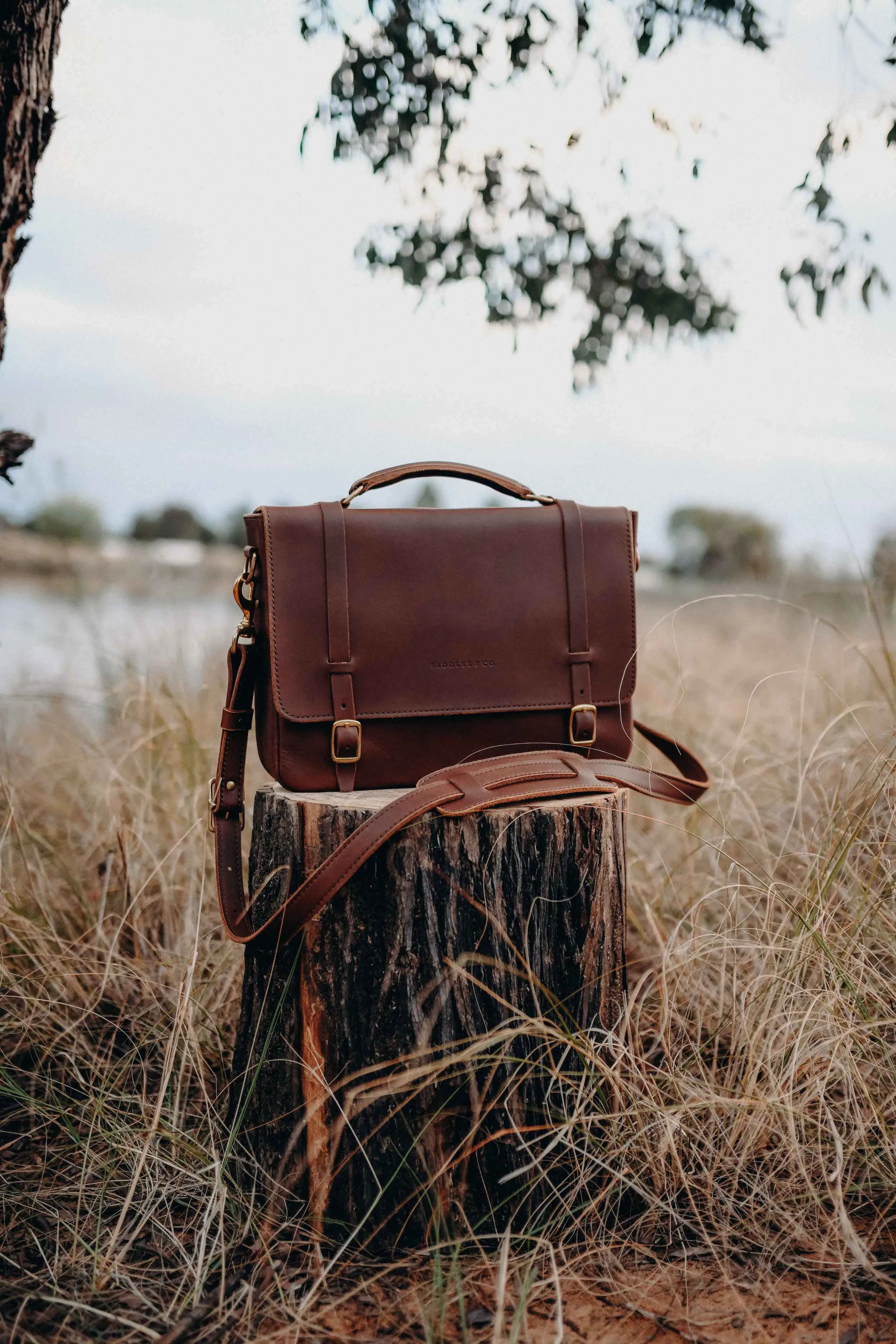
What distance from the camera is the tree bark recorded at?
6.45 ft

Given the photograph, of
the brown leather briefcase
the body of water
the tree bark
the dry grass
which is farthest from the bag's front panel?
the body of water

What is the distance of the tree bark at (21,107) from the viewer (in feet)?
6.45

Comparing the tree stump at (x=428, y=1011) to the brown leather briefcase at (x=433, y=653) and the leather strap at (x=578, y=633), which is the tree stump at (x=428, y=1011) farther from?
the leather strap at (x=578, y=633)

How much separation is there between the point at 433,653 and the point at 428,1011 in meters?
0.73

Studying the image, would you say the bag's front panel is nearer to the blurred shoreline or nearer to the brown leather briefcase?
the brown leather briefcase

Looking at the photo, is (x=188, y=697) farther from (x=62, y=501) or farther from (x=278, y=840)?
(x=278, y=840)

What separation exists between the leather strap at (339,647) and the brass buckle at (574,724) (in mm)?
492

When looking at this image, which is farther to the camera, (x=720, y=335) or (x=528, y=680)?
(x=720, y=335)

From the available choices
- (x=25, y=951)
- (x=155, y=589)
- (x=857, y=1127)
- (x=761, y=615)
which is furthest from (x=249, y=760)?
(x=761, y=615)

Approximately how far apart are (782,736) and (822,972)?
1890 mm

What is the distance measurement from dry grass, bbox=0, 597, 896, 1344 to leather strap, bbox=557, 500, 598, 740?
332 mm

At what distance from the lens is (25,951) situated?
2205 millimetres

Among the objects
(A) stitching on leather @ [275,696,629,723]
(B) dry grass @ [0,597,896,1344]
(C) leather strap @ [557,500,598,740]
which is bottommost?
(B) dry grass @ [0,597,896,1344]

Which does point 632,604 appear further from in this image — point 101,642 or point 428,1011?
point 101,642
